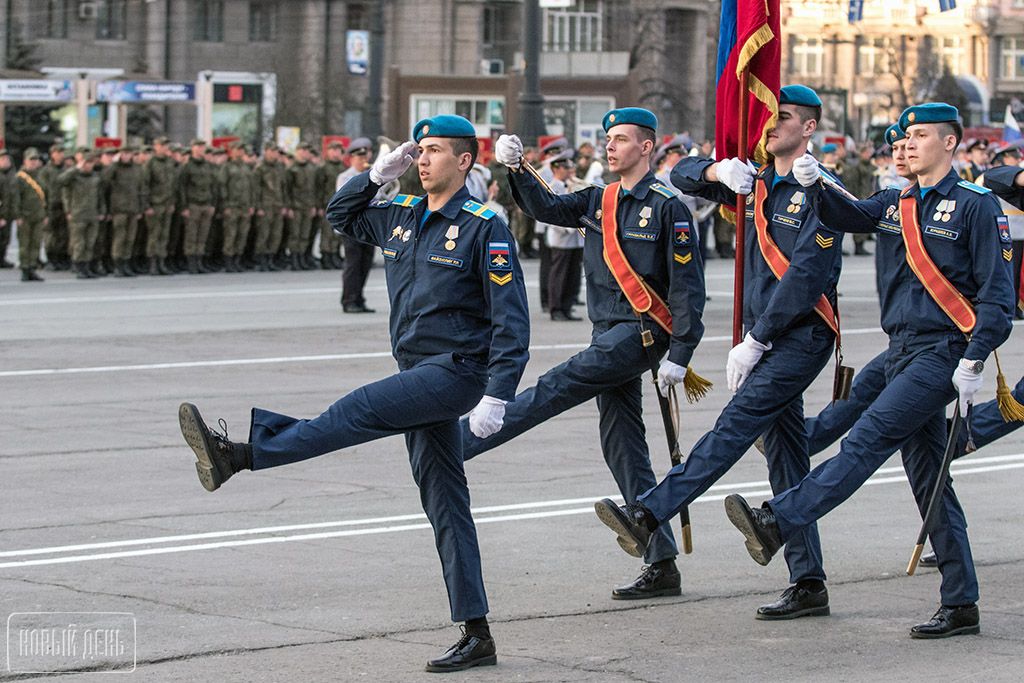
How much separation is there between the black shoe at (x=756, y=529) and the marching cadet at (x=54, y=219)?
20802mm

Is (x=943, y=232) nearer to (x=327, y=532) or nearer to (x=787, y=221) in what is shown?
(x=787, y=221)

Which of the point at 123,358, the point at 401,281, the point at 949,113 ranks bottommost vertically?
the point at 123,358

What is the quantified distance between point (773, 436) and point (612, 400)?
29.2 inches

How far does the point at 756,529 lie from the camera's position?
6.93 metres

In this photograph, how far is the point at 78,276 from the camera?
2592 centimetres

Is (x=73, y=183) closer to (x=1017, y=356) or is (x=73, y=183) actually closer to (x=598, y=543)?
(x=1017, y=356)

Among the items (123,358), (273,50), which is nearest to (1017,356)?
(123,358)

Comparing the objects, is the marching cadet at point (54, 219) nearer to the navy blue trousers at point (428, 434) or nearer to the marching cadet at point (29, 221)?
the marching cadet at point (29, 221)

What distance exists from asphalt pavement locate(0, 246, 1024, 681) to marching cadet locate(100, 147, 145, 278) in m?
11.2

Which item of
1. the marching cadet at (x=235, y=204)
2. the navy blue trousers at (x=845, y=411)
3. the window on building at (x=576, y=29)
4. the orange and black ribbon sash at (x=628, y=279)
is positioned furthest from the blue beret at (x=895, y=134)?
the window on building at (x=576, y=29)

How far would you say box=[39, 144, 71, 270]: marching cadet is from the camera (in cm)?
2656

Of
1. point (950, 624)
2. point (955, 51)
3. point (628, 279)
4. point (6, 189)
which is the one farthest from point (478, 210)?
point (955, 51)

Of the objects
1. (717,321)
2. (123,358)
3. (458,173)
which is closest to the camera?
(458,173)

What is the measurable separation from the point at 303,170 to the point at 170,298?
5202 millimetres
